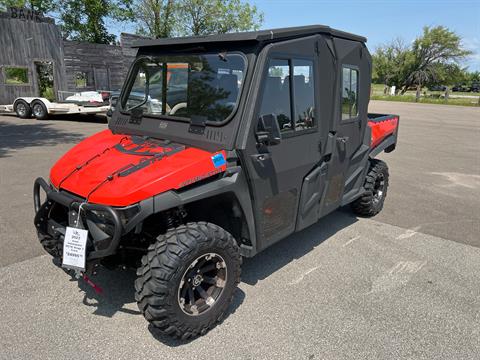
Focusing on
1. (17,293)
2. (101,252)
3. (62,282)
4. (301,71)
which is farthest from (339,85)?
(17,293)

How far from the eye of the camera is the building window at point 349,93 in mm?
3992

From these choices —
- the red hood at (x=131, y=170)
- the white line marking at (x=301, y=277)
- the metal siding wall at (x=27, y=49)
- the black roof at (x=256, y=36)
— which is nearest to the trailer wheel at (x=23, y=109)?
the metal siding wall at (x=27, y=49)

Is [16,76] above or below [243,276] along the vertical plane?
above

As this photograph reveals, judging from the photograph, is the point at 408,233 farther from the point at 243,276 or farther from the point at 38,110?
the point at 38,110

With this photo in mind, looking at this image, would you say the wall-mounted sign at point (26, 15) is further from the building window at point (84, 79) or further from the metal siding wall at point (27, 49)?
the building window at point (84, 79)

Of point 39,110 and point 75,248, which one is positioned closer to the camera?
point 75,248

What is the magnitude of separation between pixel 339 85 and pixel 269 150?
1312mm

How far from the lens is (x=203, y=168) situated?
2.73 m

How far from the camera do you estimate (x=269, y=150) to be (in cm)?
309

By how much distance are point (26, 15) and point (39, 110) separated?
225 inches

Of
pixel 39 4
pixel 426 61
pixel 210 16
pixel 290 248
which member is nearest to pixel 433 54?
pixel 426 61

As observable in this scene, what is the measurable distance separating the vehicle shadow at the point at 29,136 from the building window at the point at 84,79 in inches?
256

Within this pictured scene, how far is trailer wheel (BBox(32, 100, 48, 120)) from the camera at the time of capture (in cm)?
1424

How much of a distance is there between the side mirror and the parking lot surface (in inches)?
54.3
